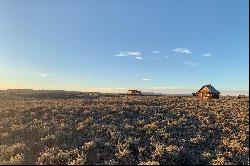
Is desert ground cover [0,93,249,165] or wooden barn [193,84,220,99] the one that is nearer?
desert ground cover [0,93,249,165]

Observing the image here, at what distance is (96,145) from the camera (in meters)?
21.3

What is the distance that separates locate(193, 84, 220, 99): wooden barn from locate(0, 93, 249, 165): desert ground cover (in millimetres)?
30512

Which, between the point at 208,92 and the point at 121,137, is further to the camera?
the point at 208,92

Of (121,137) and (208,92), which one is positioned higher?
(208,92)

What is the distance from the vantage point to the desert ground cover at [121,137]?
19.5 metres

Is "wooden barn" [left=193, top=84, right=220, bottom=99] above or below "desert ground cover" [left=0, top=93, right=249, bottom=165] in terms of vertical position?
above

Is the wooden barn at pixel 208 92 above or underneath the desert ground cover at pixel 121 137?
above

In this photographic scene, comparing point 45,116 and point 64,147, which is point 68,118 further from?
point 64,147

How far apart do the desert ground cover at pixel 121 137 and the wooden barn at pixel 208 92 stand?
30.5 m

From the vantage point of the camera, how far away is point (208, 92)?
63.8 metres

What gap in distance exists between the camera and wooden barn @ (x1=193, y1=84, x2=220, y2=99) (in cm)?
6304

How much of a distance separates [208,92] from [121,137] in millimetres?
43747

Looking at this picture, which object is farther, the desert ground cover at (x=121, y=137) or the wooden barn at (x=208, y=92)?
the wooden barn at (x=208, y=92)

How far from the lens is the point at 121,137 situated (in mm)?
23156
